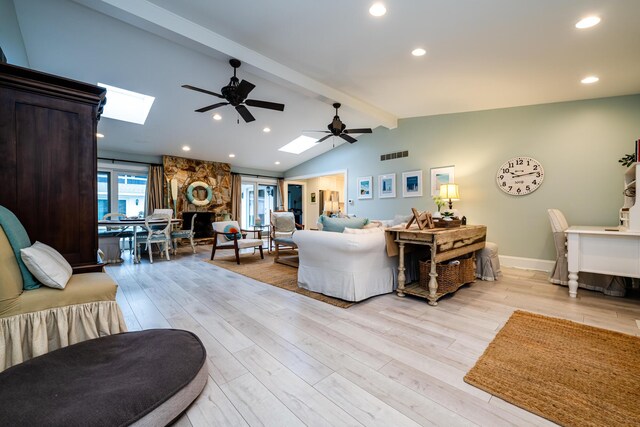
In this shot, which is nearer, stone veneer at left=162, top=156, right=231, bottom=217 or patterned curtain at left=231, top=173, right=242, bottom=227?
stone veneer at left=162, top=156, right=231, bottom=217

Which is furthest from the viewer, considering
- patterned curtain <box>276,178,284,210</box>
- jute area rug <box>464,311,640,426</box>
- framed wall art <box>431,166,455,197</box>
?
patterned curtain <box>276,178,284,210</box>

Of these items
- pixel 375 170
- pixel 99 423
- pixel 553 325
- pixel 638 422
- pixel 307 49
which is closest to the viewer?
pixel 99 423

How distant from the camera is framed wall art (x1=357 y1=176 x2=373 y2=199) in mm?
6672

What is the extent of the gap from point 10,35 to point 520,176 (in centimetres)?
709

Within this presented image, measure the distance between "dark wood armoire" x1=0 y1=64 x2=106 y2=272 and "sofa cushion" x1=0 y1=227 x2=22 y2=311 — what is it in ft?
1.53

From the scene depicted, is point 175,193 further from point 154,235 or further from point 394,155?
point 394,155

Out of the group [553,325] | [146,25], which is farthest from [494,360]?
[146,25]

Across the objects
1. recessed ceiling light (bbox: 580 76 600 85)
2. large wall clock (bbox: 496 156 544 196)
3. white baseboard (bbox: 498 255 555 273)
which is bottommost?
white baseboard (bbox: 498 255 555 273)

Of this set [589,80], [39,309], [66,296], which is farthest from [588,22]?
[39,309]

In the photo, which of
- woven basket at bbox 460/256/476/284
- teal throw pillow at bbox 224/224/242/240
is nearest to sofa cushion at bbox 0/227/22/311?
teal throw pillow at bbox 224/224/242/240

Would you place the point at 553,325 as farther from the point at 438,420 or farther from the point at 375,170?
the point at 375,170

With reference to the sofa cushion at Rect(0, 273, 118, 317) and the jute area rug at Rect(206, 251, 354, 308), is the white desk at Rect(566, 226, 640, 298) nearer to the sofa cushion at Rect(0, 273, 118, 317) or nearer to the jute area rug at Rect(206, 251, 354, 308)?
the jute area rug at Rect(206, 251, 354, 308)

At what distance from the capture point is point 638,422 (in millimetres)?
1207

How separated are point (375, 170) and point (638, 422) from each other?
5.79 metres
